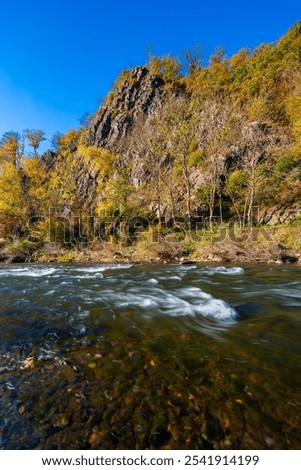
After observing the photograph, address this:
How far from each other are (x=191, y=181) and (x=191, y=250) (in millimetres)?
13724

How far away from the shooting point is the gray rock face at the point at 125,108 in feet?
135

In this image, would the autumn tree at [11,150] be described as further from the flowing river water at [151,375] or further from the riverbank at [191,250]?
the flowing river water at [151,375]

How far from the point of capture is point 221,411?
239 cm

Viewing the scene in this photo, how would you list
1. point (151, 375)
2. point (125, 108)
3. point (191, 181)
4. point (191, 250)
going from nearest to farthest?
point (151, 375) → point (191, 250) → point (191, 181) → point (125, 108)

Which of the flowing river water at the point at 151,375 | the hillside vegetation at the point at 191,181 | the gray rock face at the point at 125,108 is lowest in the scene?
the flowing river water at the point at 151,375

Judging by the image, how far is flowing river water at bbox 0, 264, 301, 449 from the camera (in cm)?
217

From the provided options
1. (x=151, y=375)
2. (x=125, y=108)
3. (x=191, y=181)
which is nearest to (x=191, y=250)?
(x=191, y=181)

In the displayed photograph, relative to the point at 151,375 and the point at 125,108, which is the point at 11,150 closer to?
the point at 125,108

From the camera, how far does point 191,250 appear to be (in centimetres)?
1731

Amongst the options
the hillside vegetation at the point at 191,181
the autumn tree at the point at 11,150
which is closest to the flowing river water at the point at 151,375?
the hillside vegetation at the point at 191,181

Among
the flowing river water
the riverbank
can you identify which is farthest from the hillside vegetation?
the flowing river water

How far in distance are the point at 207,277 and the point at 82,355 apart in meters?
7.09

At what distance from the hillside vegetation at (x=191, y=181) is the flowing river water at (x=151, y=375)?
10873 millimetres
